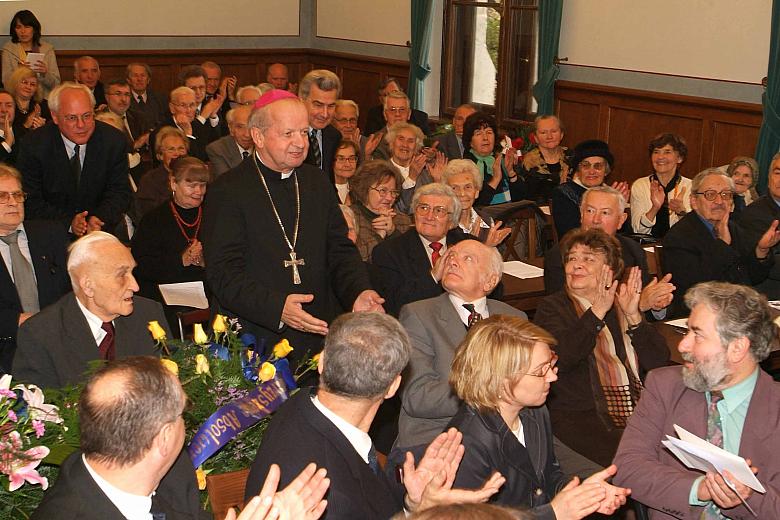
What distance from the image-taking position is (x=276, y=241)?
13.1 feet

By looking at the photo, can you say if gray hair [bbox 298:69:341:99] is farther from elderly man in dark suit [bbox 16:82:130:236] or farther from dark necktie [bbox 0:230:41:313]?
dark necktie [bbox 0:230:41:313]

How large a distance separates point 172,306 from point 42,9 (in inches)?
334

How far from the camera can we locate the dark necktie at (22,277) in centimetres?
444

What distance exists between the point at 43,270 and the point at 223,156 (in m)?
2.83

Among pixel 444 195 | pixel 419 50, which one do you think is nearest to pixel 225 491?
pixel 444 195

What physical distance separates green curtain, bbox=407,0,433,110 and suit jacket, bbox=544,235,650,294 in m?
7.16

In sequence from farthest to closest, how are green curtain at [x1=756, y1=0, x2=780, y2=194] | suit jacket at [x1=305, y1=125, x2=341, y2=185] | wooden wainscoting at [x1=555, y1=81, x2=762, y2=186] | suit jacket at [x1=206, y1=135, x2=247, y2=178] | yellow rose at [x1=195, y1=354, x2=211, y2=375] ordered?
1. wooden wainscoting at [x1=555, y1=81, x2=762, y2=186]
2. green curtain at [x1=756, y1=0, x2=780, y2=194]
3. suit jacket at [x1=206, y1=135, x2=247, y2=178]
4. suit jacket at [x1=305, y1=125, x2=341, y2=185]
5. yellow rose at [x1=195, y1=354, x2=211, y2=375]

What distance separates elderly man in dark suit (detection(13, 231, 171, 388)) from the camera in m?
3.44

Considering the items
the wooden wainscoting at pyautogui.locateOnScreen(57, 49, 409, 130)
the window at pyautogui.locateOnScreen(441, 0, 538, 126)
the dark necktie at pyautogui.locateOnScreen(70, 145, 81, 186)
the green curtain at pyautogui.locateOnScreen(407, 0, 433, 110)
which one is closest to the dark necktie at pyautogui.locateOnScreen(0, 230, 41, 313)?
the dark necktie at pyautogui.locateOnScreen(70, 145, 81, 186)

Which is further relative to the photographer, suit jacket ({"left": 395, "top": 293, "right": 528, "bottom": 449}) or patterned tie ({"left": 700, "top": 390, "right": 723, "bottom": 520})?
suit jacket ({"left": 395, "top": 293, "right": 528, "bottom": 449})

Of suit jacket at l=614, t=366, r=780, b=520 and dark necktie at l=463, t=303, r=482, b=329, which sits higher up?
dark necktie at l=463, t=303, r=482, b=329

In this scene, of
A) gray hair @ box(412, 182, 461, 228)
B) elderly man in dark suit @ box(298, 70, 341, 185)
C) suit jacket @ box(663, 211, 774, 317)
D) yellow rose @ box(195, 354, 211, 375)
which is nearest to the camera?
yellow rose @ box(195, 354, 211, 375)

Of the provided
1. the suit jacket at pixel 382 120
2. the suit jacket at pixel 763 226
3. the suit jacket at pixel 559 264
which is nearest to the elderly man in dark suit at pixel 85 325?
the suit jacket at pixel 559 264

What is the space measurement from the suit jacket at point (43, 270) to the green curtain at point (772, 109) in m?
6.19
